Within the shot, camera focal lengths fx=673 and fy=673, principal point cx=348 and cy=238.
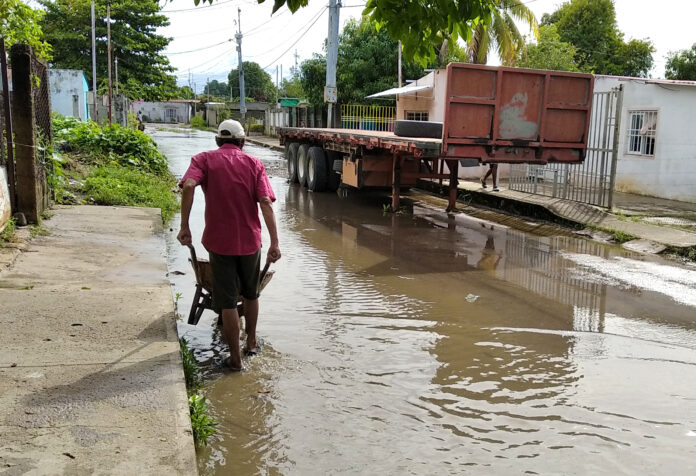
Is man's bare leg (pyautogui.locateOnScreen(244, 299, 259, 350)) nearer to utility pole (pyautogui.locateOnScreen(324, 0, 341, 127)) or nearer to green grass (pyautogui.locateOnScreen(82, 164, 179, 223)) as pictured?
green grass (pyautogui.locateOnScreen(82, 164, 179, 223))

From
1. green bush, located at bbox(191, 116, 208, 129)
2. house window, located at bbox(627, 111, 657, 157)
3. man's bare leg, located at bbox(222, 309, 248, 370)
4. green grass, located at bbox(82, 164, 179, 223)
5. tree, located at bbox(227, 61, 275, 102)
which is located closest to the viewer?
man's bare leg, located at bbox(222, 309, 248, 370)

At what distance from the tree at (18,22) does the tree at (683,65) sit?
3199 cm

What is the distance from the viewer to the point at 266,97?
300 ft

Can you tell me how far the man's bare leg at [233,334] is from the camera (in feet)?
15.1

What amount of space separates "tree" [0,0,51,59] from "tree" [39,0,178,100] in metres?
33.5

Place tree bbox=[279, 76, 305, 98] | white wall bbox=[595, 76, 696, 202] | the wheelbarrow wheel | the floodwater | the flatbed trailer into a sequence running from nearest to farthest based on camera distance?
the floodwater → the wheelbarrow wheel → the flatbed trailer → white wall bbox=[595, 76, 696, 202] → tree bbox=[279, 76, 305, 98]

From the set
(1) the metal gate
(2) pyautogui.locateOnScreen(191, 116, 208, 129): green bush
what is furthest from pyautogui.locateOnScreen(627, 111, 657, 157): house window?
(2) pyautogui.locateOnScreen(191, 116, 208, 129): green bush

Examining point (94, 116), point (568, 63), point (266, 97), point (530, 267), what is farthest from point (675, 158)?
point (266, 97)

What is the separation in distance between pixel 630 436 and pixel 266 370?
2.36 metres

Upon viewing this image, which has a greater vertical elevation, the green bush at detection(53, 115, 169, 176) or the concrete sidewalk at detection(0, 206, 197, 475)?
the green bush at detection(53, 115, 169, 176)

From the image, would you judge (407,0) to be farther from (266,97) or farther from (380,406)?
(266,97)

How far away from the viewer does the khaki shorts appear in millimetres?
4652

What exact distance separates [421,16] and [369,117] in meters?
25.0

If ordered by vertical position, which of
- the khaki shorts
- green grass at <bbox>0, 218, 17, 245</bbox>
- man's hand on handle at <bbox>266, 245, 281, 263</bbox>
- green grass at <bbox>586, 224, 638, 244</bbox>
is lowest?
green grass at <bbox>586, 224, 638, 244</bbox>
